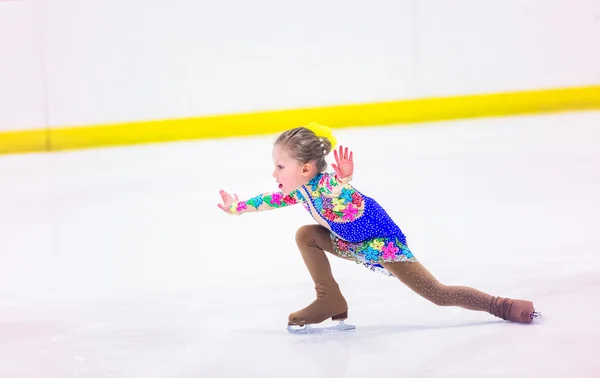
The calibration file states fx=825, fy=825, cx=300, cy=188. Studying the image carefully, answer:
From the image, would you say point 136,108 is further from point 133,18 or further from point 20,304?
point 20,304

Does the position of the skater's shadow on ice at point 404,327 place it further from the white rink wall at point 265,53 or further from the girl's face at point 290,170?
the white rink wall at point 265,53

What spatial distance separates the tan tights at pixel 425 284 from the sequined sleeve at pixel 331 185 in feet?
0.54

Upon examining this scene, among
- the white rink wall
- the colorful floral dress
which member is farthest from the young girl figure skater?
the white rink wall

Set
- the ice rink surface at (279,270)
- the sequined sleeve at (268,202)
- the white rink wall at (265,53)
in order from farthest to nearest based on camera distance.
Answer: the white rink wall at (265,53), the sequined sleeve at (268,202), the ice rink surface at (279,270)

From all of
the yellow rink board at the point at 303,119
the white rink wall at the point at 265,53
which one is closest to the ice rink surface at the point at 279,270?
the yellow rink board at the point at 303,119

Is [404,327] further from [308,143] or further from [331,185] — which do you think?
[308,143]

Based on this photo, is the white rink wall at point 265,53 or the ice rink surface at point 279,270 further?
the white rink wall at point 265,53

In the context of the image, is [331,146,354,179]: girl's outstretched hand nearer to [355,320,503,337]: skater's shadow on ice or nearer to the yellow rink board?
[355,320,503,337]: skater's shadow on ice

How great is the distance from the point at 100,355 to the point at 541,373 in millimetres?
1149

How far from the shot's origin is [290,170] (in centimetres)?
225

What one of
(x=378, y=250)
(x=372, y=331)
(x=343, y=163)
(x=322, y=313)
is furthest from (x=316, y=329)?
(x=343, y=163)

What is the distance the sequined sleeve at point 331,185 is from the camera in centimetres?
221

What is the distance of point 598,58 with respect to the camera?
7.40 meters

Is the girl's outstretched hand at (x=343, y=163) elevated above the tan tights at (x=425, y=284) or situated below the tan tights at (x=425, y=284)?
above
